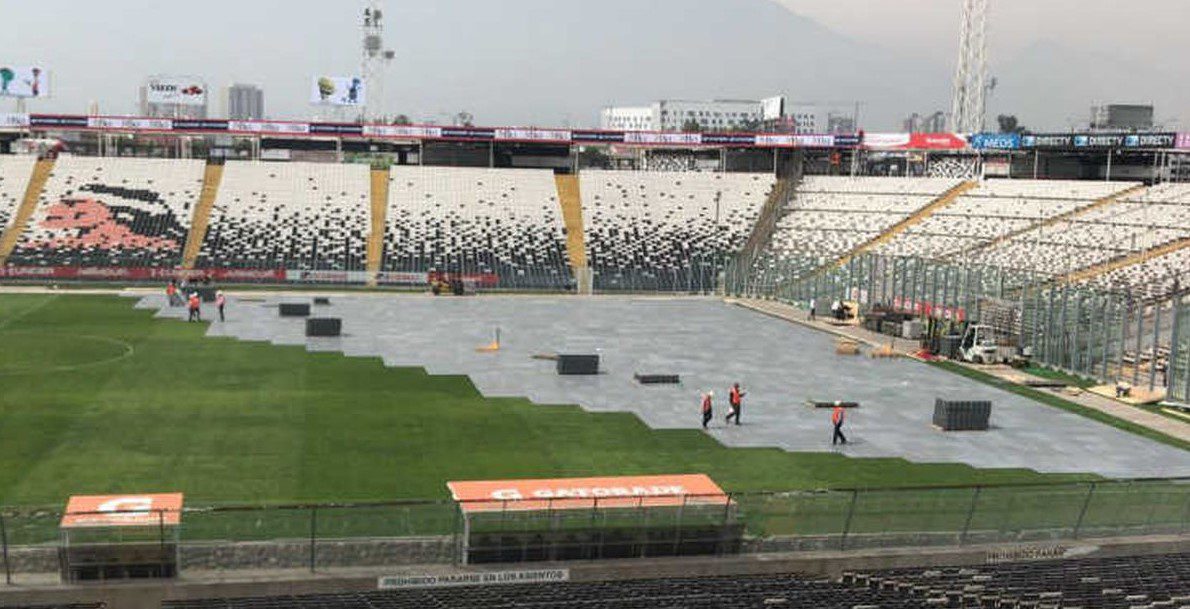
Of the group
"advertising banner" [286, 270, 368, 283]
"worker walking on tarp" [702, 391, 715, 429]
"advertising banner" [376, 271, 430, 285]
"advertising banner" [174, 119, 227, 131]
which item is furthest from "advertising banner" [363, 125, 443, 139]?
"worker walking on tarp" [702, 391, 715, 429]

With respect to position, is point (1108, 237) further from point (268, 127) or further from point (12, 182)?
point (12, 182)

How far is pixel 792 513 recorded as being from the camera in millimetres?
19844

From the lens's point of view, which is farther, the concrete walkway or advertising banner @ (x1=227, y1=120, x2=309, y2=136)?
advertising banner @ (x1=227, y1=120, x2=309, y2=136)

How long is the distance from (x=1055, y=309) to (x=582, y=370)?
2154 cm

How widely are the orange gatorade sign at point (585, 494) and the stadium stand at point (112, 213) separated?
59666 mm

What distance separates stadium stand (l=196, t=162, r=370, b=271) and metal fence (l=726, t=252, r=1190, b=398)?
3501cm

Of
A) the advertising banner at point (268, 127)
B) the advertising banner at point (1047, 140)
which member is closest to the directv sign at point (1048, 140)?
the advertising banner at point (1047, 140)

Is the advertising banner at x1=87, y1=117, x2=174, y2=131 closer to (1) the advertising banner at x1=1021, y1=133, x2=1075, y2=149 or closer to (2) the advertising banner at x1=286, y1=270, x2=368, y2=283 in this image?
(2) the advertising banner at x1=286, y1=270, x2=368, y2=283

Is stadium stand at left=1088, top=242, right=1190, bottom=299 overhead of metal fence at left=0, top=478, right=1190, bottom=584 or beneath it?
overhead

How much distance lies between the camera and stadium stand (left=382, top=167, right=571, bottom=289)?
77.4 metres

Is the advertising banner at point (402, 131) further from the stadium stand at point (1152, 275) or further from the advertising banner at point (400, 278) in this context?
the stadium stand at point (1152, 275)

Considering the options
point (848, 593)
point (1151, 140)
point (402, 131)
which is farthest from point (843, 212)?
point (848, 593)

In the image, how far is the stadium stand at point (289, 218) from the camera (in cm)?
7562

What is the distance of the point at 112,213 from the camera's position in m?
79.4
